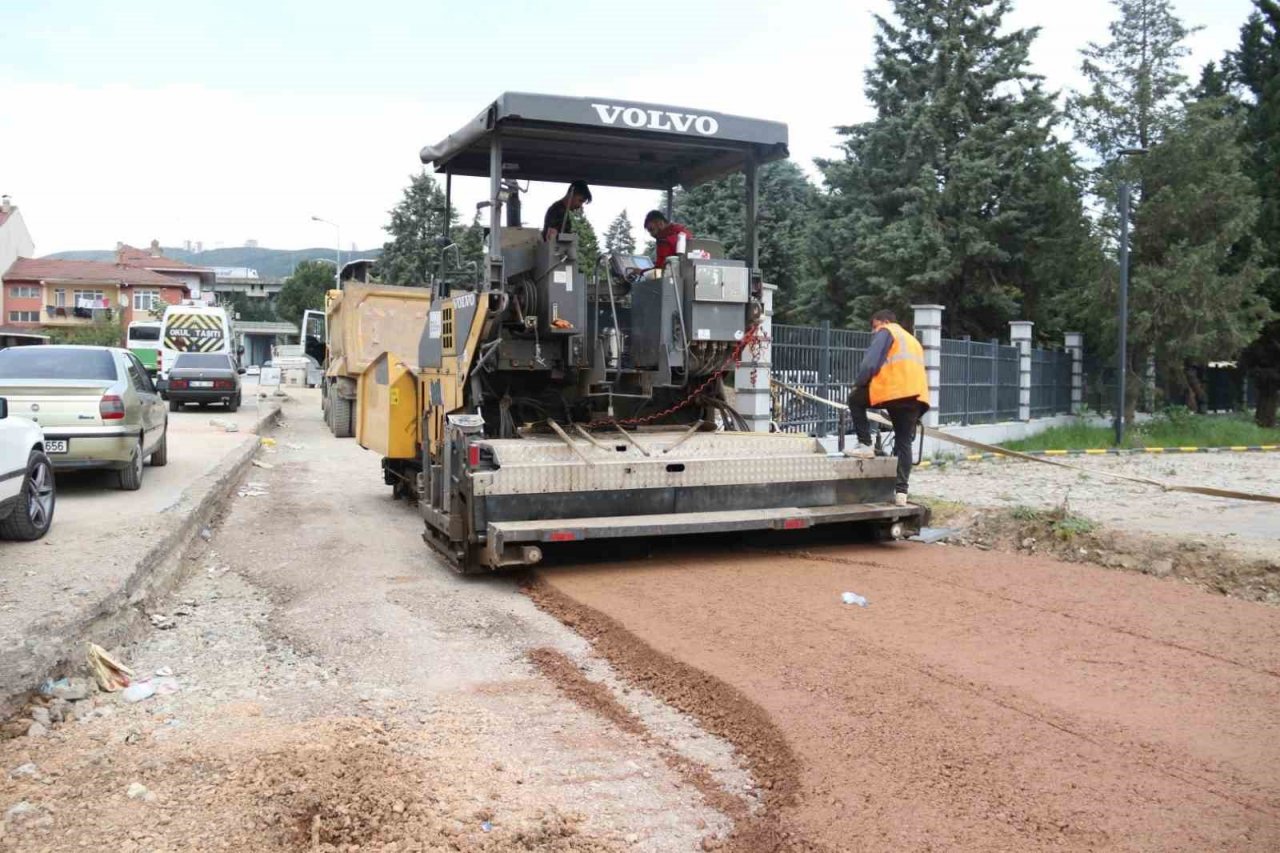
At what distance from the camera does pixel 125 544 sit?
7625 millimetres

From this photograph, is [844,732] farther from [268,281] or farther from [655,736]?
[268,281]

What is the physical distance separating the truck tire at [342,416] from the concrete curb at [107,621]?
435 inches

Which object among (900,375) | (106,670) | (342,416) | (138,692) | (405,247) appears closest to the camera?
(138,692)

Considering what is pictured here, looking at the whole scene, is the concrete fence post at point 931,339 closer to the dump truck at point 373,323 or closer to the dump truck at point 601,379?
the dump truck at point 373,323

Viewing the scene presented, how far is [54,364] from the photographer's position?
11016mm

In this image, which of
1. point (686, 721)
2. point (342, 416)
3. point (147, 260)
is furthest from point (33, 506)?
point (147, 260)

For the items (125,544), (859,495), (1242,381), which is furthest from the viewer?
(1242,381)

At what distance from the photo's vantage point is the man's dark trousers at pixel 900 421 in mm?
8773

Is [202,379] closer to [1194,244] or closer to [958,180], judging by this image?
[958,180]

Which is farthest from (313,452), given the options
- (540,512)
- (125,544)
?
(540,512)

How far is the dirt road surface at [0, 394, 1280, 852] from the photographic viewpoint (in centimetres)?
352

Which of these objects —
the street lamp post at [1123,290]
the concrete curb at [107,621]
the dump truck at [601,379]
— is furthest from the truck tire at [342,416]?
the street lamp post at [1123,290]

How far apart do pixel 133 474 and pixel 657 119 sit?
21.8ft

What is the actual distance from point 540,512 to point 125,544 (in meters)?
3.01
